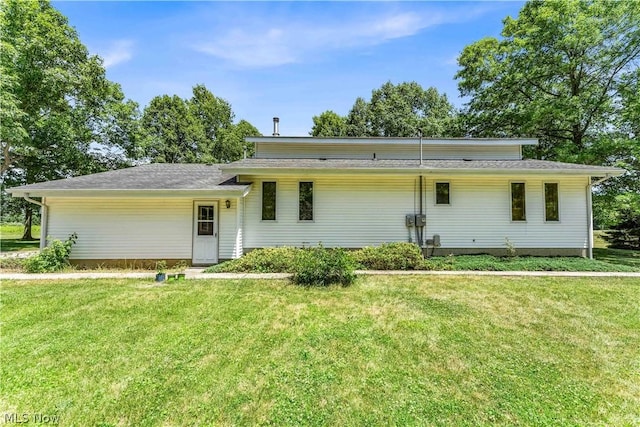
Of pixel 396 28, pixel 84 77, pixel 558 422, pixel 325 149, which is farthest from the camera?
pixel 84 77

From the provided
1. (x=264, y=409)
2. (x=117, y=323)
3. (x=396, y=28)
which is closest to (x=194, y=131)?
(x=396, y=28)

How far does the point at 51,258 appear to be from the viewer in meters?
8.55

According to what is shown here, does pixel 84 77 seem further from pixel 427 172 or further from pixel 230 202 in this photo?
pixel 427 172

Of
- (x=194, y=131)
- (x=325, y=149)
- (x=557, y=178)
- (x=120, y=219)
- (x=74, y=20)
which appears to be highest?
(x=74, y=20)

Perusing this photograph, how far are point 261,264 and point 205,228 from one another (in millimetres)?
2459

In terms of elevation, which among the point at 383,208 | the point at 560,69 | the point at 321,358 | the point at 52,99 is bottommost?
the point at 321,358

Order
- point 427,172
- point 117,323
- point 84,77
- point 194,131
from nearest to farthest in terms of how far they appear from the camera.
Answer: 1. point 117,323
2. point 427,172
3. point 84,77
4. point 194,131

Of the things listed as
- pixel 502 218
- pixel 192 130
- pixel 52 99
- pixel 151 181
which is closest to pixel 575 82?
pixel 502 218

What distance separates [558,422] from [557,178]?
10392 mm

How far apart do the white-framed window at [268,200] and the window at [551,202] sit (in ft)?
32.1

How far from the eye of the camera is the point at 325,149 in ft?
41.5

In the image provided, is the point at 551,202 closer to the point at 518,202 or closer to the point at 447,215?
the point at 518,202

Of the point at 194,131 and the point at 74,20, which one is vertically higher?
the point at 74,20

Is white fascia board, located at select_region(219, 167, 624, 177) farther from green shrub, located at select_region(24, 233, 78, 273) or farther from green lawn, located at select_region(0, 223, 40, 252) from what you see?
green lawn, located at select_region(0, 223, 40, 252)
